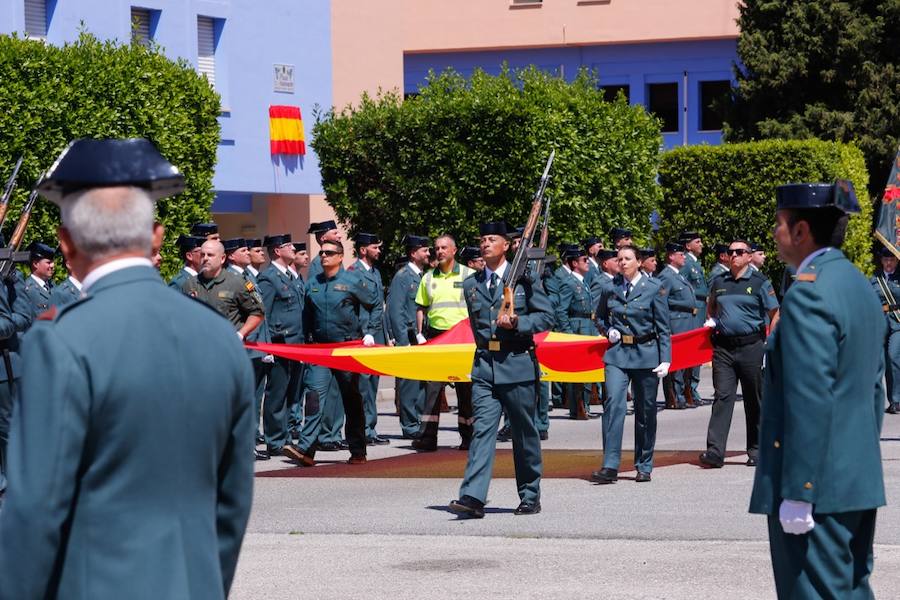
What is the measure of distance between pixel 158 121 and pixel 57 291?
9.51m

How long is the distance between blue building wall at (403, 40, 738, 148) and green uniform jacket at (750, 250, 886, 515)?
146ft

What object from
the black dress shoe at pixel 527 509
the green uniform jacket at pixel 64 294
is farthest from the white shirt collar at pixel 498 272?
the green uniform jacket at pixel 64 294

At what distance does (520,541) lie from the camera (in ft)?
34.1

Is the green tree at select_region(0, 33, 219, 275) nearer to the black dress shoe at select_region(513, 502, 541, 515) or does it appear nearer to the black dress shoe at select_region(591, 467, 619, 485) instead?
the black dress shoe at select_region(591, 467, 619, 485)

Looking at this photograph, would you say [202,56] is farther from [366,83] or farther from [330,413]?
[330,413]

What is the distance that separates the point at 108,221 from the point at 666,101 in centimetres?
4815

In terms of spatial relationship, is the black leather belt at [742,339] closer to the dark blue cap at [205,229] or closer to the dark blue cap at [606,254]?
the dark blue cap at [205,229]

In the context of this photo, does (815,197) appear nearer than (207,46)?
Yes

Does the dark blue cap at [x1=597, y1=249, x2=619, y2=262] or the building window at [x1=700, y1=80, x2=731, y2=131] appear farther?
the building window at [x1=700, y1=80, x2=731, y2=131]

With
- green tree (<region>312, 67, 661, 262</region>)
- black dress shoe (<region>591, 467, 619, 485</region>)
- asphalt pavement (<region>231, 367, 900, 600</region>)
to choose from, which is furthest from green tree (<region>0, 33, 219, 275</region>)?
black dress shoe (<region>591, 467, 619, 485</region>)

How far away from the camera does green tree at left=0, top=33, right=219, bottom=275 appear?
20953 millimetres

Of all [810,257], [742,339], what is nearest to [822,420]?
[810,257]

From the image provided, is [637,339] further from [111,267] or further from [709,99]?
[709,99]

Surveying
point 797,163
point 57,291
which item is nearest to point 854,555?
point 57,291
